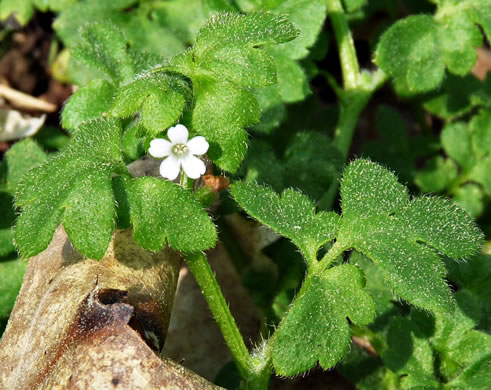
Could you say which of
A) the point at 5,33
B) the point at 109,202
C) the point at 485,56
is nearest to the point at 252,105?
the point at 109,202

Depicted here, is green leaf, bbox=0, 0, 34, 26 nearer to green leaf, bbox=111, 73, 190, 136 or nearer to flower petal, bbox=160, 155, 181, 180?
green leaf, bbox=111, 73, 190, 136

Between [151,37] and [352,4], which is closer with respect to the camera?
[352,4]

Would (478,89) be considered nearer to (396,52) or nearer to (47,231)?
(396,52)

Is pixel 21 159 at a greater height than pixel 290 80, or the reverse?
pixel 290 80

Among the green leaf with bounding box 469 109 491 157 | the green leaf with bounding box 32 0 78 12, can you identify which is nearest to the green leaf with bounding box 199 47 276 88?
the green leaf with bounding box 469 109 491 157

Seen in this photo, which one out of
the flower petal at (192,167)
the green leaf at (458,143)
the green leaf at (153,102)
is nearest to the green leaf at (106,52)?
the green leaf at (153,102)

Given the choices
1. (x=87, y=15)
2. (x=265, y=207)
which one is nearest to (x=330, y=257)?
(x=265, y=207)

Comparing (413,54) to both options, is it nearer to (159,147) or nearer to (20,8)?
(159,147)
